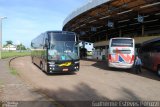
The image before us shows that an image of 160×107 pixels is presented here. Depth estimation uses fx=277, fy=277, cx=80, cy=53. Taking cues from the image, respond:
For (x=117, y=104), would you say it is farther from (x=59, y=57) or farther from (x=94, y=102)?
(x=59, y=57)

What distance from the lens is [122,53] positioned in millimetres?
22969

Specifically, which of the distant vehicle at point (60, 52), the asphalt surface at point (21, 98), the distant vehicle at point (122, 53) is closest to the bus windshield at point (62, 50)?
the distant vehicle at point (60, 52)

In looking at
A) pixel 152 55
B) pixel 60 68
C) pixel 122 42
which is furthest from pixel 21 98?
pixel 122 42

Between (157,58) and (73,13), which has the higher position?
(73,13)

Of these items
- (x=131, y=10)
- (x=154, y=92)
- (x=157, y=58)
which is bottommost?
(x=154, y=92)

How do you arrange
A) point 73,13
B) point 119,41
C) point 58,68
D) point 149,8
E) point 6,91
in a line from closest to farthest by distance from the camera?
1. point 6,91
2. point 58,68
3. point 119,41
4. point 149,8
5. point 73,13

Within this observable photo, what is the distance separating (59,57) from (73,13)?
2084cm

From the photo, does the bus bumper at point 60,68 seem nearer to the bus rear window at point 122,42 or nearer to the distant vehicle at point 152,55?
the bus rear window at point 122,42

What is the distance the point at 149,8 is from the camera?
29766 mm

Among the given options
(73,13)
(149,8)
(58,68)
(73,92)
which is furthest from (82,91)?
(73,13)

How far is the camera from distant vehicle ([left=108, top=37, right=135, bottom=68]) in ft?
74.9

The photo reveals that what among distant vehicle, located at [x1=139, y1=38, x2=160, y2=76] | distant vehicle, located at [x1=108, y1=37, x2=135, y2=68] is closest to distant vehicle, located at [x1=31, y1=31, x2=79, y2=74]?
distant vehicle, located at [x1=108, y1=37, x2=135, y2=68]

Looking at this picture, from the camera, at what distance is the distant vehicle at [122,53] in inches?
899

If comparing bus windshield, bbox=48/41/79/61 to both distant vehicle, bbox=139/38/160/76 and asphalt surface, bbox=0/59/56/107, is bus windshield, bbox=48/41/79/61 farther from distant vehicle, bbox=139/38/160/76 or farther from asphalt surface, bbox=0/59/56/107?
asphalt surface, bbox=0/59/56/107
